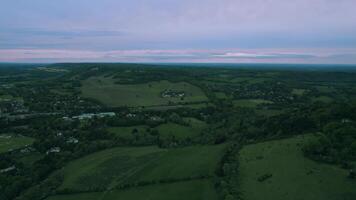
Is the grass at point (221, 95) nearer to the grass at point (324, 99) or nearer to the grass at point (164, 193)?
the grass at point (324, 99)

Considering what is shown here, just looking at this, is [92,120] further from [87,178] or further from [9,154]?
[87,178]

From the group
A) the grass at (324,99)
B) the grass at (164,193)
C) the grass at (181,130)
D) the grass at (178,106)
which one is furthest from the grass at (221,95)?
the grass at (164,193)

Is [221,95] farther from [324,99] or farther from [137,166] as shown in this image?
[137,166]

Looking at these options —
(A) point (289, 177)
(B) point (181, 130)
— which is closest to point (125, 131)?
(B) point (181, 130)

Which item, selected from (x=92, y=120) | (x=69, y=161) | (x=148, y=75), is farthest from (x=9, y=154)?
(x=148, y=75)

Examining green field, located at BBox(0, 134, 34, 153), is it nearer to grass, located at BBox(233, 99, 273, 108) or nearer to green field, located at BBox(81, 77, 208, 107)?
green field, located at BBox(81, 77, 208, 107)

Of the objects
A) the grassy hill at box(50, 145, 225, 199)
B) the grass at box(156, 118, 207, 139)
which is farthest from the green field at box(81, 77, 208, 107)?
the grassy hill at box(50, 145, 225, 199)
